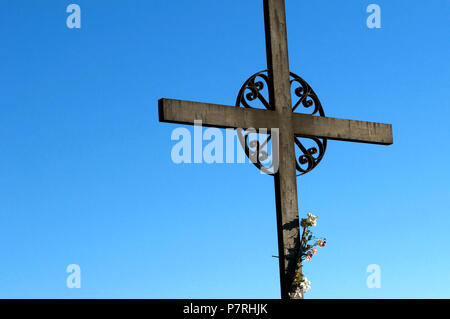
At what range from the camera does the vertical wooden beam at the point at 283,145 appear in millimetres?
7816

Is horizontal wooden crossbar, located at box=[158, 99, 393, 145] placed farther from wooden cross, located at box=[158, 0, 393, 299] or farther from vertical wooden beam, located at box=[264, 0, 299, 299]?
vertical wooden beam, located at box=[264, 0, 299, 299]

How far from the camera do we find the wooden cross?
25.5 feet

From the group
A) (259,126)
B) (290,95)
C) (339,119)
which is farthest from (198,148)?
(339,119)

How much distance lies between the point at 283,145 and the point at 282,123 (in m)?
0.27

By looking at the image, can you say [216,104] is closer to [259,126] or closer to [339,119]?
[259,126]

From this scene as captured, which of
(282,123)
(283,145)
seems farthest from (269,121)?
(283,145)

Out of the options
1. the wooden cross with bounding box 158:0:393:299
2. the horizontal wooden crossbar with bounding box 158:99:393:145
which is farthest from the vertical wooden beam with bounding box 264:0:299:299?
the horizontal wooden crossbar with bounding box 158:99:393:145

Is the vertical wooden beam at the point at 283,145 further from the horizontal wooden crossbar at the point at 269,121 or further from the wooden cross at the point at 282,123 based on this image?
the horizontal wooden crossbar at the point at 269,121

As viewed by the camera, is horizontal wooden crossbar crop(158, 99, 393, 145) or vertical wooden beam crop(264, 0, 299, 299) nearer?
horizontal wooden crossbar crop(158, 99, 393, 145)

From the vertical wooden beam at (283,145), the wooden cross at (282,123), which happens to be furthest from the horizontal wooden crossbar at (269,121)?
the vertical wooden beam at (283,145)

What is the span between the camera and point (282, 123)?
27.5ft

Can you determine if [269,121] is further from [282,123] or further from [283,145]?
[283,145]

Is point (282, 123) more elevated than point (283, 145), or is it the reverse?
point (282, 123)

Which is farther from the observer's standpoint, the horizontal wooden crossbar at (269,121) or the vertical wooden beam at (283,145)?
the vertical wooden beam at (283,145)
